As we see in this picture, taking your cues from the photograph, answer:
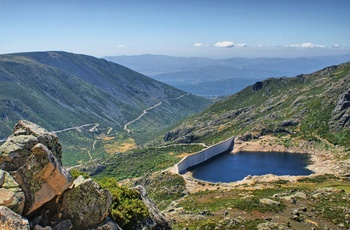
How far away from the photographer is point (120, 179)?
453 ft

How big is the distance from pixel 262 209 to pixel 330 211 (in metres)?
10.5

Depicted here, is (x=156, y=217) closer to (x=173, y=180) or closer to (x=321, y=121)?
(x=173, y=180)

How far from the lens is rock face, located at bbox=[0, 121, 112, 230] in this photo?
27.9 meters

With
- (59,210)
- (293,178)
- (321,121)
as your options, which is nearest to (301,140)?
(321,121)

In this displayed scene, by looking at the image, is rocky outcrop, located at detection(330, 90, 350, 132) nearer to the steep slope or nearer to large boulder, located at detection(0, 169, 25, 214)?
the steep slope

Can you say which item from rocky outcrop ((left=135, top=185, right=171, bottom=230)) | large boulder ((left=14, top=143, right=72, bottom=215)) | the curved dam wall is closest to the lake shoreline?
the curved dam wall

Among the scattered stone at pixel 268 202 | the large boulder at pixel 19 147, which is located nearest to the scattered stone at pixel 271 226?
the scattered stone at pixel 268 202

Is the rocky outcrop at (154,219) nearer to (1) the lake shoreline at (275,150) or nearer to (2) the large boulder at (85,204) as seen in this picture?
(2) the large boulder at (85,204)

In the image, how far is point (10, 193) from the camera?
26578 mm

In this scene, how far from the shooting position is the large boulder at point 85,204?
1220 inches

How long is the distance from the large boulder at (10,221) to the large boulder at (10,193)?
1552 millimetres

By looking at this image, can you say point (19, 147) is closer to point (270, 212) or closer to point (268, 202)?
point (270, 212)

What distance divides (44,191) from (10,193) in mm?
3122

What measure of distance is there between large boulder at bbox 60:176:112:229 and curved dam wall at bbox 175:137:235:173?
292 ft
